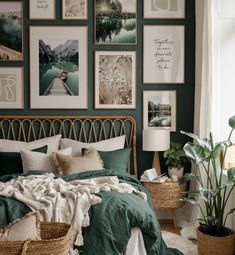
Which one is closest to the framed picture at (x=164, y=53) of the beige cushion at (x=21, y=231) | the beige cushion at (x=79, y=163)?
the beige cushion at (x=79, y=163)

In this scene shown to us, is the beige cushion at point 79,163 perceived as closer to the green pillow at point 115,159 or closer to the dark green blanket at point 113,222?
the green pillow at point 115,159

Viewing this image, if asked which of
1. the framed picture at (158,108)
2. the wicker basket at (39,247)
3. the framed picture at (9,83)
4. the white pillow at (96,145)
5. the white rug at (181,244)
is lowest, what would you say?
the white rug at (181,244)

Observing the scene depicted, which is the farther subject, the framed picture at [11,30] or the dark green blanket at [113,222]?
the framed picture at [11,30]

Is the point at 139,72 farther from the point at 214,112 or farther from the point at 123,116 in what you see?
the point at 214,112

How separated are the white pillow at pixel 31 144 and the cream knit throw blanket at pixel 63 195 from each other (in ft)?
3.33

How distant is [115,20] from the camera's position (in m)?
4.66

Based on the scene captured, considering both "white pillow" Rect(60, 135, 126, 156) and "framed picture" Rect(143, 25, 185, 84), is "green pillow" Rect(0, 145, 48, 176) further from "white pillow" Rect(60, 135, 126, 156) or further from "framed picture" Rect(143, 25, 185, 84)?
"framed picture" Rect(143, 25, 185, 84)

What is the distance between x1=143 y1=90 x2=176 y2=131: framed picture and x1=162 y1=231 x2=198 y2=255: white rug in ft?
4.53

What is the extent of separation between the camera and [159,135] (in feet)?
14.0

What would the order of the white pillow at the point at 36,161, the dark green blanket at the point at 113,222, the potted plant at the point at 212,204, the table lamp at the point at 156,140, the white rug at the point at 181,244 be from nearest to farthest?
the dark green blanket at the point at 113,222, the potted plant at the point at 212,204, the white rug at the point at 181,244, the white pillow at the point at 36,161, the table lamp at the point at 156,140

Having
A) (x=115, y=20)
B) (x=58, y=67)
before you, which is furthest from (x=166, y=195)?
(x=115, y=20)

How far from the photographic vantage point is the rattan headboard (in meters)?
4.66

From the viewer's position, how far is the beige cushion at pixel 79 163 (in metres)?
3.80

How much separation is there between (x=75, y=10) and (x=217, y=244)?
10.5 ft
